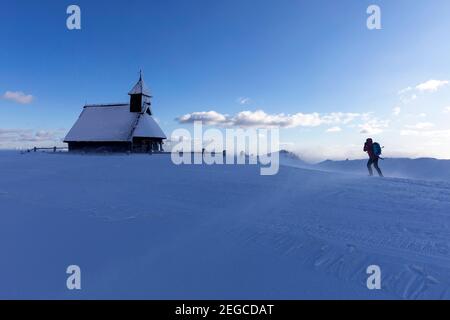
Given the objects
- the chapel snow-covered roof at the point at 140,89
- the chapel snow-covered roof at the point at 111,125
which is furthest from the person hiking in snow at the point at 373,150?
the chapel snow-covered roof at the point at 140,89

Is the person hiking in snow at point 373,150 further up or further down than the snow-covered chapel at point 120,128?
further down

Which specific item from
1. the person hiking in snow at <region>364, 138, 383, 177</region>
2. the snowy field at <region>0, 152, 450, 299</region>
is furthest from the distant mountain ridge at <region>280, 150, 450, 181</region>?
the snowy field at <region>0, 152, 450, 299</region>

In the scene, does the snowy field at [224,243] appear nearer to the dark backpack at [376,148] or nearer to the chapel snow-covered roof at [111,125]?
the dark backpack at [376,148]

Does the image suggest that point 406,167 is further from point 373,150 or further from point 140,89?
point 140,89

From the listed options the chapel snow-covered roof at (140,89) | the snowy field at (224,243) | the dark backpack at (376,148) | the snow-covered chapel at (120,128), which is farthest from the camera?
the chapel snow-covered roof at (140,89)

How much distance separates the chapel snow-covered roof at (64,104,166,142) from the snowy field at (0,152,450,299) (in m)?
23.1

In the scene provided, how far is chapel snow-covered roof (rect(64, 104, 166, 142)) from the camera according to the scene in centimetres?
3434

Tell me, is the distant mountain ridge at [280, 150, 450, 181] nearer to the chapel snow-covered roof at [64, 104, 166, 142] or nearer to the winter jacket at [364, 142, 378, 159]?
the winter jacket at [364, 142, 378, 159]

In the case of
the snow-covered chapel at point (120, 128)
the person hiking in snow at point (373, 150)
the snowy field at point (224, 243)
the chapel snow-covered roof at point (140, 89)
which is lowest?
the snowy field at point (224, 243)

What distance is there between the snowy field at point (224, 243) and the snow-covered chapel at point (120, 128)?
22.9m

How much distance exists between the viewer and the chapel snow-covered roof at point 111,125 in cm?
3434

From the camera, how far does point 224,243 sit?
265 inches
